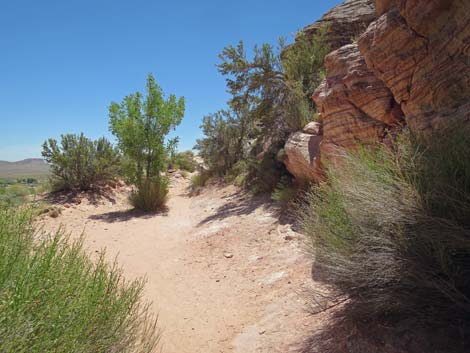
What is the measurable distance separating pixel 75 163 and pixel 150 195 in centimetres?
411

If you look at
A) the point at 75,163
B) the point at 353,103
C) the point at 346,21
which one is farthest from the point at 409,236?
the point at 75,163

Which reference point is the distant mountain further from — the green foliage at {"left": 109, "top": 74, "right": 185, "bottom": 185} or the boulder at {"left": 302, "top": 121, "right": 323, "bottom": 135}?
the boulder at {"left": 302, "top": 121, "right": 323, "bottom": 135}

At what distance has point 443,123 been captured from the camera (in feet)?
9.43

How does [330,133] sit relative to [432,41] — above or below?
below

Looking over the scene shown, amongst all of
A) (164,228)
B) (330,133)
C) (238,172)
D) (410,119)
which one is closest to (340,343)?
(410,119)

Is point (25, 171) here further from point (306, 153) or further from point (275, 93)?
point (306, 153)

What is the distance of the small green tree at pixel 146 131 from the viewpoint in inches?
423

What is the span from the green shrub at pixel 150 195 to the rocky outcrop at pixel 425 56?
8681 mm

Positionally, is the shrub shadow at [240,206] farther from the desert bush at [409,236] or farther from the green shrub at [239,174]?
the desert bush at [409,236]

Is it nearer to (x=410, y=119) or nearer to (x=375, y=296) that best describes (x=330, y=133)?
(x=410, y=119)

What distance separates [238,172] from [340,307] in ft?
35.4

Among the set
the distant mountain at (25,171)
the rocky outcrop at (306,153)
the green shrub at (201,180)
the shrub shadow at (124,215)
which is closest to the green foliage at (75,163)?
the distant mountain at (25,171)

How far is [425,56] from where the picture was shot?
3779 millimetres

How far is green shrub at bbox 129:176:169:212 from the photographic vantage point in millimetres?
10969
